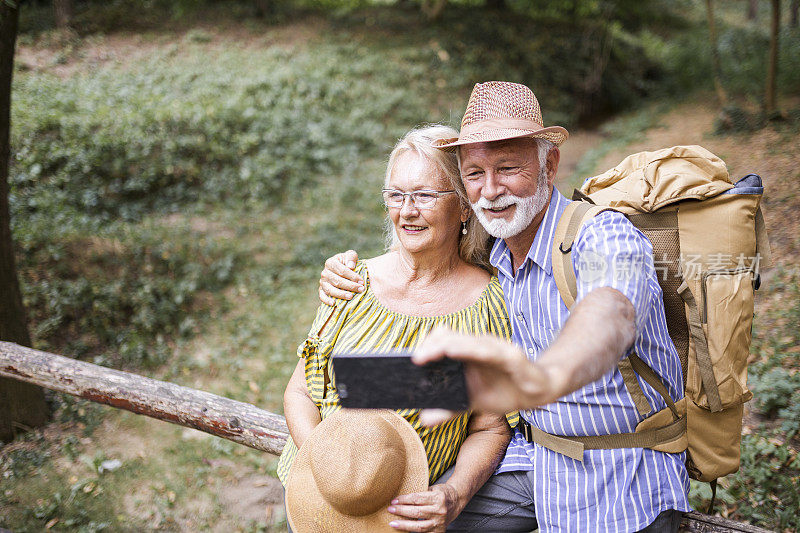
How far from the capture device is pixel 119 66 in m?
11.7

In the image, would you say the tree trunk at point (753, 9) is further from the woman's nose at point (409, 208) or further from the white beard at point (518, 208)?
the woman's nose at point (409, 208)

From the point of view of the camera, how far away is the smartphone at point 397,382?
1285 millimetres

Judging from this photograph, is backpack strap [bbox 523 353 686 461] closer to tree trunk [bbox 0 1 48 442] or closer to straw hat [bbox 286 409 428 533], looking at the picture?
straw hat [bbox 286 409 428 533]

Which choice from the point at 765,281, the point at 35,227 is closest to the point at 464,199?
the point at 765,281

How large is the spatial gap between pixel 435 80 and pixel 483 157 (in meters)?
11.1

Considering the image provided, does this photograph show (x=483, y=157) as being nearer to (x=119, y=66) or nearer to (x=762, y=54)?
(x=119, y=66)

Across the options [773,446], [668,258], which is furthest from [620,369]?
[773,446]

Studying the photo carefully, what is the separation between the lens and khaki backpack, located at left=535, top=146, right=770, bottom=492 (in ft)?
6.39

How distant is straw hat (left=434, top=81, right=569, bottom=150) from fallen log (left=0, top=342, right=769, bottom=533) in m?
1.80

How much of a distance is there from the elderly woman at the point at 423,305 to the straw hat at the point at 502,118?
0.73ft

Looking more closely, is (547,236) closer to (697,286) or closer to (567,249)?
(567,249)

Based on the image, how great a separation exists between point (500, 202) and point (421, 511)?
45.4 inches

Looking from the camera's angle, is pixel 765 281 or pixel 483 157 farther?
pixel 765 281

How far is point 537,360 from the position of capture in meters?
1.24
